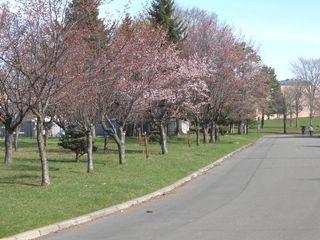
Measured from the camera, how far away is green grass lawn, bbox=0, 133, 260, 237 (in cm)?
1094

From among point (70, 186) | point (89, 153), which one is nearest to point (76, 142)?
point (89, 153)

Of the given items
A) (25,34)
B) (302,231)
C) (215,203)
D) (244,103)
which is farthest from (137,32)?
(244,103)

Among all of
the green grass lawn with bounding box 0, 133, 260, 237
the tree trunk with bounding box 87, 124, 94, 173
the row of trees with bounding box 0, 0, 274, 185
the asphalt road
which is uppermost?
the row of trees with bounding box 0, 0, 274, 185

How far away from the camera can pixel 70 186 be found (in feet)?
48.9

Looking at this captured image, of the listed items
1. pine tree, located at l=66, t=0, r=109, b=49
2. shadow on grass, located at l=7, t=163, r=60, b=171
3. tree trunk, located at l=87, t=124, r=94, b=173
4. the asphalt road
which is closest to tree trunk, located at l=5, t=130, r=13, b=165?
shadow on grass, located at l=7, t=163, r=60, b=171

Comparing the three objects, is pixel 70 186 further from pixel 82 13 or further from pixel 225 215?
pixel 225 215

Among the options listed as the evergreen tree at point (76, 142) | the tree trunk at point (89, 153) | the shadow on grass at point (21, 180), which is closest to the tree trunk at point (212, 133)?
the evergreen tree at point (76, 142)

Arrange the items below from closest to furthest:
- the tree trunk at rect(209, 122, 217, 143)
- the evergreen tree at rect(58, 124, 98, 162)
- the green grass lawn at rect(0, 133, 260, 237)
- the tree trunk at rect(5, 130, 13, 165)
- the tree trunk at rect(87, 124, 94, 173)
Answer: the green grass lawn at rect(0, 133, 260, 237) → the tree trunk at rect(87, 124, 94, 173) → the tree trunk at rect(5, 130, 13, 165) → the evergreen tree at rect(58, 124, 98, 162) → the tree trunk at rect(209, 122, 217, 143)

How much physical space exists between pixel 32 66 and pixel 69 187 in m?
3.27

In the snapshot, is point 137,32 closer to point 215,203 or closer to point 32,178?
point 32,178

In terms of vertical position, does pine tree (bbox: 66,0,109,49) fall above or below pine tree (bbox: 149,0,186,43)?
below

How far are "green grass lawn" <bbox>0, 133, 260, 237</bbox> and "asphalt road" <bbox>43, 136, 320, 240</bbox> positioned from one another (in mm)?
740

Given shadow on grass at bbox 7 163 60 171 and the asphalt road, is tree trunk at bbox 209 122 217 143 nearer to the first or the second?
shadow on grass at bbox 7 163 60 171

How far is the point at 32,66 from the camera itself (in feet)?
48.2
